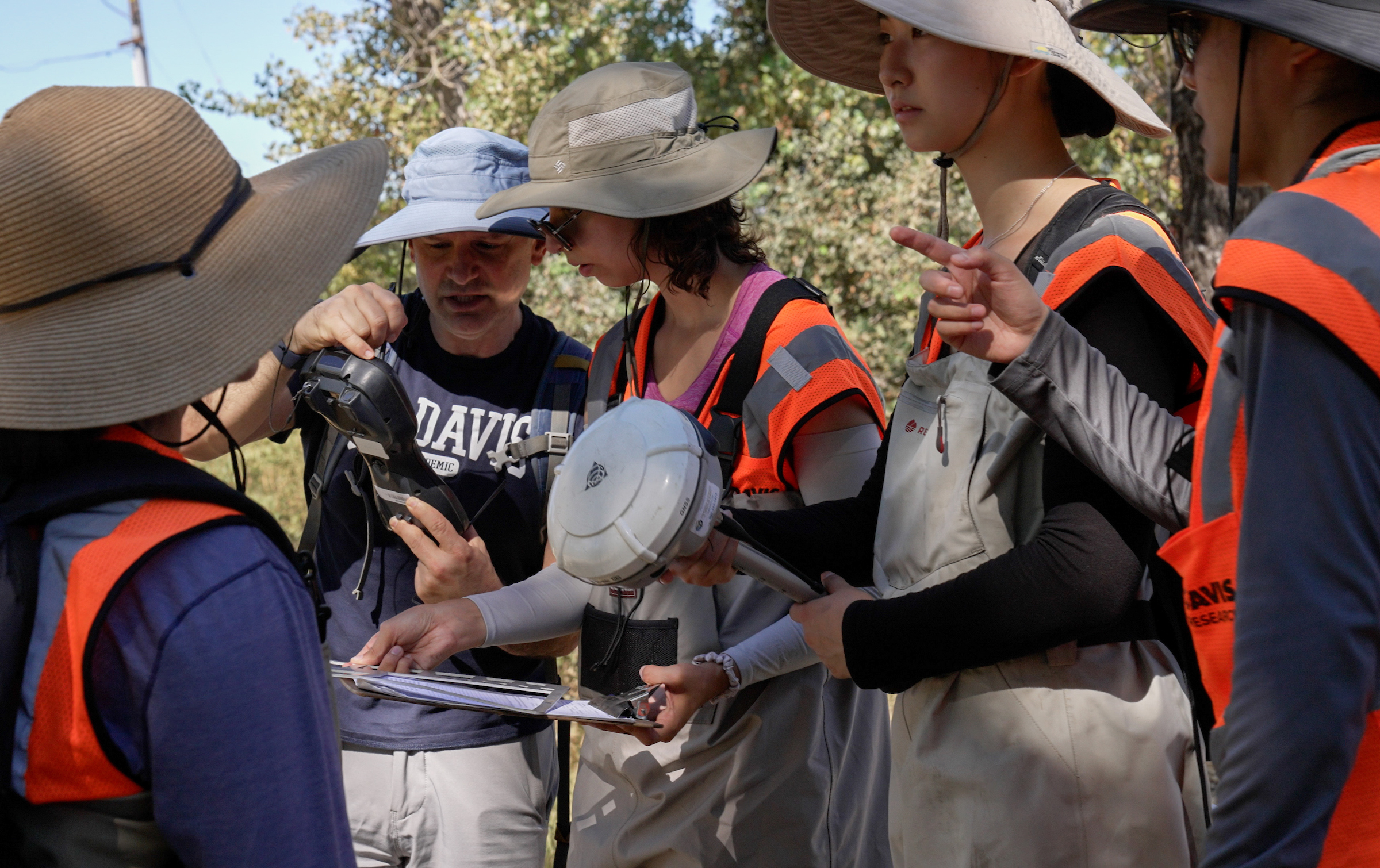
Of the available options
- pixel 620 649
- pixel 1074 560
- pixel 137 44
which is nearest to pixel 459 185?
pixel 620 649

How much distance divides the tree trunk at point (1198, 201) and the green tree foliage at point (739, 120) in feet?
3.58

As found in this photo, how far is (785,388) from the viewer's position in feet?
7.45

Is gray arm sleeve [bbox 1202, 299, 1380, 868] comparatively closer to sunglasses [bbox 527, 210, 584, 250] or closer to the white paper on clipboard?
the white paper on clipboard

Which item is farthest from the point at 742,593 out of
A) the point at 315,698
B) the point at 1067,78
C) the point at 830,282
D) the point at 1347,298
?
the point at 830,282

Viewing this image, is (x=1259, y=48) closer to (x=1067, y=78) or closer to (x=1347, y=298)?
(x=1347, y=298)

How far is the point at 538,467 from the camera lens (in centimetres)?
282

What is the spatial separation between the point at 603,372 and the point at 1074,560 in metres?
1.41

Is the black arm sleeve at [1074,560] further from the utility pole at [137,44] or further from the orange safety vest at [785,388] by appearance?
the utility pole at [137,44]

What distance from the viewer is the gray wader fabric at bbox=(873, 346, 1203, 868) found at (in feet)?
5.37

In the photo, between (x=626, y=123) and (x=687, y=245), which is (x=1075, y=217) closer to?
(x=687, y=245)

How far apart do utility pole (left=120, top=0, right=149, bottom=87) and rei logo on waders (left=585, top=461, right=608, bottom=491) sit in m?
16.4

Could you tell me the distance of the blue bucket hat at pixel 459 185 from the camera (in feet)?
9.45

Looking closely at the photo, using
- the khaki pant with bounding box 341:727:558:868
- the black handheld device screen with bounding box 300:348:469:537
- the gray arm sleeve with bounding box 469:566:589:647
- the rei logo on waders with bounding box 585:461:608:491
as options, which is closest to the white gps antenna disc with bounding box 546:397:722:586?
the rei logo on waders with bounding box 585:461:608:491

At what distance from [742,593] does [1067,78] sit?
115 cm
